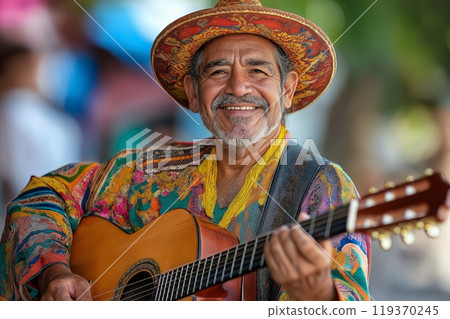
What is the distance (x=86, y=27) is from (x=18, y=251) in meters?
2.55

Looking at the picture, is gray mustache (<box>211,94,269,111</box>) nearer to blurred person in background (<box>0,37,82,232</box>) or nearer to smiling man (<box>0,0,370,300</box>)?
smiling man (<box>0,0,370,300</box>)

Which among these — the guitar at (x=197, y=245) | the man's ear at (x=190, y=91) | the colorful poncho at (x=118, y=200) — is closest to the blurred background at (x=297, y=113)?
the man's ear at (x=190, y=91)

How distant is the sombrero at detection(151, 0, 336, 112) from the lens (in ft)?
8.61

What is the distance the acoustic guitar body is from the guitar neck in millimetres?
18

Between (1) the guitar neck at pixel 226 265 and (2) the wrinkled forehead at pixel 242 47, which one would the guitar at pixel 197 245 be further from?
(2) the wrinkled forehead at pixel 242 47

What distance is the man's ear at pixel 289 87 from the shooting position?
2.87 m

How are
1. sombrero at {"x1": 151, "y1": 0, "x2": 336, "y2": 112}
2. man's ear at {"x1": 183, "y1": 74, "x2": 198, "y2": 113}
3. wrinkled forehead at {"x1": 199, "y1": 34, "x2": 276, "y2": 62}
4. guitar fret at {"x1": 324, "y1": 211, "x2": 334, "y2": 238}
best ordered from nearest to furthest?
1. guitar fret at {"x1": 324, "y1": 211, "x2": 334, "y2": 238}
2. sombrero at {"x1": 151, "y1": 0, "x2": 336, "y2": 112}
3. wrinkled forehead at {"x1": 199, "y1": 34, "x2": 276, "y2": 62}
4. man's ear at {"x1": 183, "y1": 74, "x2": 198, "y2": 113}

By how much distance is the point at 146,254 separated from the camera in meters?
2.35

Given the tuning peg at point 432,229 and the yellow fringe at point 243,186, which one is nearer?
the tuning peg at point 432,229

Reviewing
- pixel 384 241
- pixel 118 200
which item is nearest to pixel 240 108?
pixel 118 200

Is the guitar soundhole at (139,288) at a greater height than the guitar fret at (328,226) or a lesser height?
lesser

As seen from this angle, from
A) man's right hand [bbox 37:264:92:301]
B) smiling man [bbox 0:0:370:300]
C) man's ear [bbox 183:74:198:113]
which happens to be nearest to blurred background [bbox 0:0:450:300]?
man's ear [bbox 183:74:198:113]

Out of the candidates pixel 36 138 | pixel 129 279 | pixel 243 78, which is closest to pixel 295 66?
pixel 243 78
